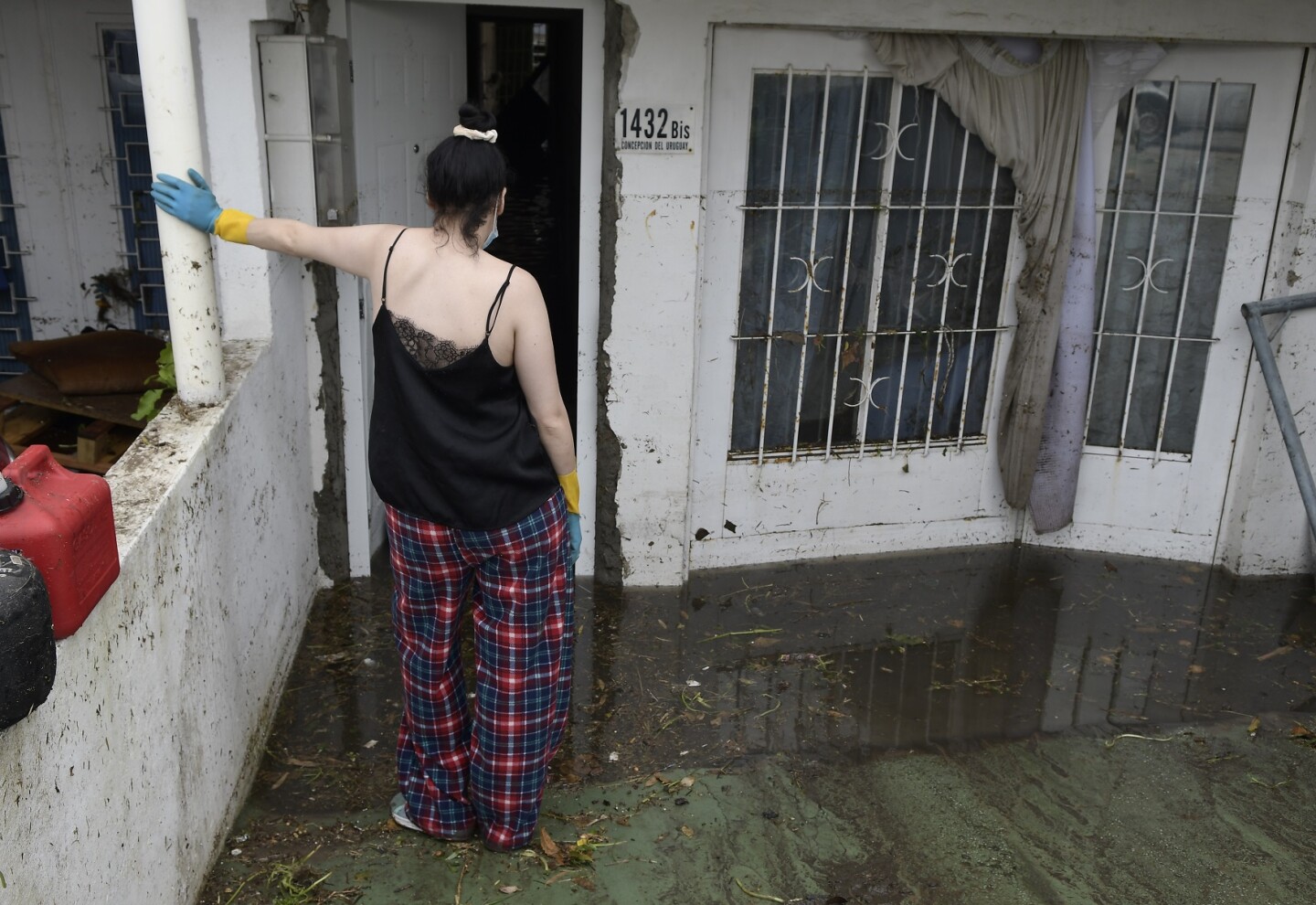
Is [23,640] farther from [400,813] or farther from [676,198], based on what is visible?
[676,198]

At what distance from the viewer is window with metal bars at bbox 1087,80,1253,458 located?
197 inches

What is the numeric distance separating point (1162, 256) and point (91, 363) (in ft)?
15.3

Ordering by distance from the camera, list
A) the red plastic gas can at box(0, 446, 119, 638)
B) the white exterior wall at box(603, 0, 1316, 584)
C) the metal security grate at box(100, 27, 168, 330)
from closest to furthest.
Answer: the red plastic gas can at box(0, 446, 119, 638), the white exterior wall at box(603, 0, 1316, 584), the metal security grate at box(100, 27, 168, 330)

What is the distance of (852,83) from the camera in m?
4.77

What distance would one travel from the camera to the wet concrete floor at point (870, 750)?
3350mm

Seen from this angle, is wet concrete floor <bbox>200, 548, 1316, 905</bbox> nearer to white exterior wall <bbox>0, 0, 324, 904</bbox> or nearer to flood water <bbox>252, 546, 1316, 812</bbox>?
flood water <bbox>252, 546, 1316, 812</bbox>

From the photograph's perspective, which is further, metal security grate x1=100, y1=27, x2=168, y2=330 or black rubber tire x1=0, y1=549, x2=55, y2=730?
metal security grate x1=100, y1=27, x2=168, y2=330

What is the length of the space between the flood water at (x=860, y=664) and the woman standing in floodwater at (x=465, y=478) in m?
0.48

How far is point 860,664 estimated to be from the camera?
457 centimetres

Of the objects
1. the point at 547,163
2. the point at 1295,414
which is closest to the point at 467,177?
the point at 1295,414

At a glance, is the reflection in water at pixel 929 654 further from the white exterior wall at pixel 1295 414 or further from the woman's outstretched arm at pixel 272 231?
the woman's outstretched arm at pixel 272 231

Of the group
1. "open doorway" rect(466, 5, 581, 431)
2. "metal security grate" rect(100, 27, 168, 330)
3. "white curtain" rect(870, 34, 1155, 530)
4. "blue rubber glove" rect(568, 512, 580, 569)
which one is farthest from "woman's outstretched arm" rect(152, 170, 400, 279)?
"open doorway" rect(466, 5, 581, 431)

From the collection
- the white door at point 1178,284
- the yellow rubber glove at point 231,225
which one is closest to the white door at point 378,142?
the yellow rubber glove at point 231,225

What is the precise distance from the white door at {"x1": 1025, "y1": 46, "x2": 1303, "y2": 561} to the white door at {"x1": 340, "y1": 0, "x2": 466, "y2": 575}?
3.07 meters
